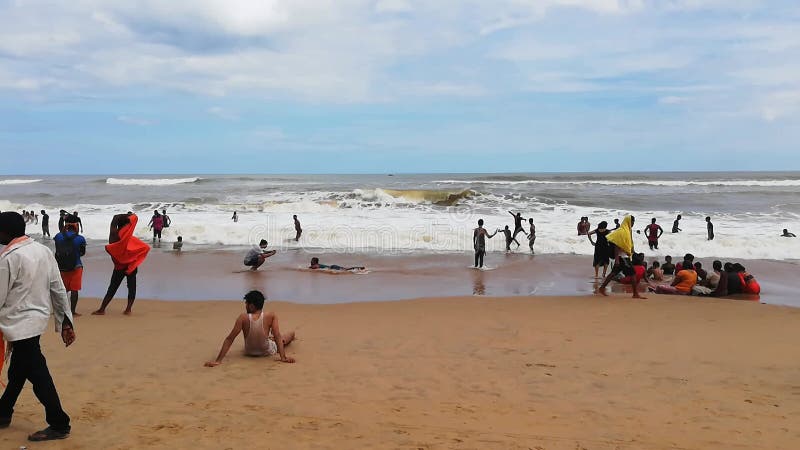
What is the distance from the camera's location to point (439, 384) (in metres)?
5.48

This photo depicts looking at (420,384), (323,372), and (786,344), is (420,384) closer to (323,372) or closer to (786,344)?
(323,372)

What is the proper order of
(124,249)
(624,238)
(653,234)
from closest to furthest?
1. (124,249)
2. (624,238)
3. (653,234)

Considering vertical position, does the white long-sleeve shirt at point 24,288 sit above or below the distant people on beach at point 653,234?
above

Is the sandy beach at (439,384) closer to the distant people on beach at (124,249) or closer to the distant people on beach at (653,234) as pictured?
the distant people on beach at (124,249)

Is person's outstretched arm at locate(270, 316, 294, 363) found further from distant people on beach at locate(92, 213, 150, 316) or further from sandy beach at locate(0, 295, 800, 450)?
distant people on beach at locate(92, 213, 150, 316)

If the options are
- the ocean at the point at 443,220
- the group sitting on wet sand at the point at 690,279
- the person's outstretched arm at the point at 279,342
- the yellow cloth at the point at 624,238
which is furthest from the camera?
the ocean at the point at 443,220

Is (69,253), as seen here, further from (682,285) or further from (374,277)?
(682,285)

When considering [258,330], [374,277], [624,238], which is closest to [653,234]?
[624,238]

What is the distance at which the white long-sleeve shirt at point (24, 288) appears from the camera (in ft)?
12.1

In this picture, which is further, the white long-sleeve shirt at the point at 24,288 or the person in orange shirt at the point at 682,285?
the person in orange shirt at the point at 682,285

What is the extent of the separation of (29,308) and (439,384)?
3447 millimetres

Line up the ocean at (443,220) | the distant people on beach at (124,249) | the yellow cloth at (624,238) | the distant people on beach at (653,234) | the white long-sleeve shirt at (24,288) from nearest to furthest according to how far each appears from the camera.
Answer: the white long-sleeve shirt at (24,288) < the distant people on beach at (124,249) < the yellow cloth at (624,238) < the distant people on beach at (653,234) < the ocean at (443,220)

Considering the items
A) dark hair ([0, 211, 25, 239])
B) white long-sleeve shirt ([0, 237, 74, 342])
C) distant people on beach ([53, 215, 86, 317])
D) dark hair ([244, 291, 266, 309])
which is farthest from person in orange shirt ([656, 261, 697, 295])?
dark hair ([0, 211, 25, 239])

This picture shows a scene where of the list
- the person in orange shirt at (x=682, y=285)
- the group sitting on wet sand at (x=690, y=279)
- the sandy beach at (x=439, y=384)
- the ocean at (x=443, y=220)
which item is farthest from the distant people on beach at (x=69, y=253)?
the ocean at (x=443, y=220)
